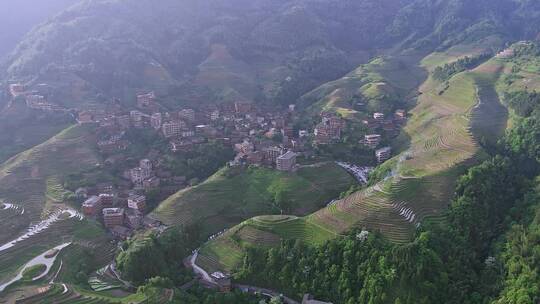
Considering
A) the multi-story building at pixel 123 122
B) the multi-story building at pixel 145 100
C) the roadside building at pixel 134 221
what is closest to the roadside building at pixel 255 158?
the roadside building at pixel 134 221

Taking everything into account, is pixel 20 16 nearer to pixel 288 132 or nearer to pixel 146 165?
pixel 288 132

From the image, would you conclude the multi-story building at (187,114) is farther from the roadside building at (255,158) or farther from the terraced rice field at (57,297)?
the terraced rice field at (57,297)

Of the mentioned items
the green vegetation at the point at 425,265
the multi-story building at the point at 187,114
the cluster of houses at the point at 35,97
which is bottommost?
the green vegetation at the point at 425,265

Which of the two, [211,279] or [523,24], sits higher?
[523,24]

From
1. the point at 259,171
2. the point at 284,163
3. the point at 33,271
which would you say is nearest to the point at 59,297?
the point at 33,271

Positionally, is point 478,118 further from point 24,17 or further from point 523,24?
point 24,17

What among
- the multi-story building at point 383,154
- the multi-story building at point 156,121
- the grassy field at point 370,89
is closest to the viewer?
the multi-story building at point 383,154

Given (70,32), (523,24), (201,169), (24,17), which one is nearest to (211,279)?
(201,169)
